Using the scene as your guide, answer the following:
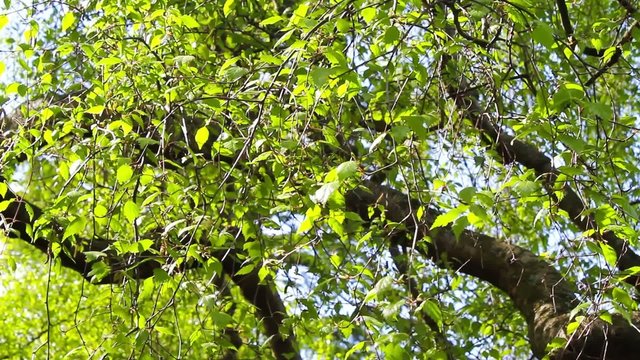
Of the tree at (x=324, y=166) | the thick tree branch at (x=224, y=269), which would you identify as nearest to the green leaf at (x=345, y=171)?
the tree at (x=324, y=166)

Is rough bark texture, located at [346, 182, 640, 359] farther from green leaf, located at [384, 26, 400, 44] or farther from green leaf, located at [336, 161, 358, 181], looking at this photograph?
green leaf, located at [336, 161, 358, 181]

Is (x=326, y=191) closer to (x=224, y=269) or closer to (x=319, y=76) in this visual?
(x=319, y=76)

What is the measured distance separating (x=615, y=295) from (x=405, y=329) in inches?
22.7

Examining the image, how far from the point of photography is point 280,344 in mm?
4426

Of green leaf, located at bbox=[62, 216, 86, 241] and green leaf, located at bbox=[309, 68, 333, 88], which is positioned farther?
green leaf, located at bbox=[62, 216, 86, 241]

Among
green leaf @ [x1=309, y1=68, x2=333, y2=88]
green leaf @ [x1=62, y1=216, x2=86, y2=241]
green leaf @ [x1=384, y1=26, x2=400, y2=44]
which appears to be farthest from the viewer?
green leaf @ [x1=62, y1=216, x2=86, y2=241]

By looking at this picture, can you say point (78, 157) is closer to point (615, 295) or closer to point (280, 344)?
point (615, 295)

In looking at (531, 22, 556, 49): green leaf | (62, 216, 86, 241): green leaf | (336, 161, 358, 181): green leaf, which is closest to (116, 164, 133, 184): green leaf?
(62, 216, 86, 241): green leaf

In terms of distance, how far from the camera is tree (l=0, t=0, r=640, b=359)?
2.12 metres

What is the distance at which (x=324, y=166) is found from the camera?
295cm

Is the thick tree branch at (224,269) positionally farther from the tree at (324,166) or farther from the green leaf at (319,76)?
the green leaf at (319,76)

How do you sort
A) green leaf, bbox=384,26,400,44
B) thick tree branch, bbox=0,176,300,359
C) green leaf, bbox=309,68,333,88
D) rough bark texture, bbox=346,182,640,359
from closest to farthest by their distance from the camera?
green leaf, bbox=309,68,333,88 < green leaf, bbox=384,26,400,44 < rough bark texture, bbox=346,182,640,359 < thick tree branch, bbox=0,176,300,359

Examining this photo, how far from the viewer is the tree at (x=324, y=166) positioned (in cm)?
212

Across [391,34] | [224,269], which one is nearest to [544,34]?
[391,34]
